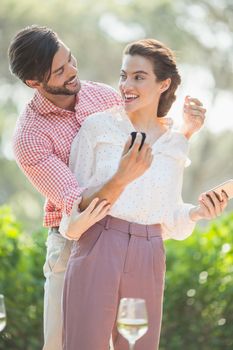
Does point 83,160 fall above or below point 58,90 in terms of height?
below

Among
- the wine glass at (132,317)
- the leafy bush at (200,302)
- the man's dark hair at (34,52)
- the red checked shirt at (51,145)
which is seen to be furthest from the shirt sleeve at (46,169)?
the leafy bush at (200,302)

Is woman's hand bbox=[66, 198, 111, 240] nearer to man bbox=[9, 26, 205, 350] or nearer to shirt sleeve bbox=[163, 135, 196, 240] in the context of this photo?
man bbox=[9, 26, 205, 350]

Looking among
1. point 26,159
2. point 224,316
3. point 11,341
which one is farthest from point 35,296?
point 26,159

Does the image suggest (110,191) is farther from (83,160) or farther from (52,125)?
(52,125)

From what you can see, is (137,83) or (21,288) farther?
(21,288)

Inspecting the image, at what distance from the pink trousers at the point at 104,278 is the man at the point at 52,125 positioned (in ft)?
0.55

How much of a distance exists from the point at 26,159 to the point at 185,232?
2.09 feet

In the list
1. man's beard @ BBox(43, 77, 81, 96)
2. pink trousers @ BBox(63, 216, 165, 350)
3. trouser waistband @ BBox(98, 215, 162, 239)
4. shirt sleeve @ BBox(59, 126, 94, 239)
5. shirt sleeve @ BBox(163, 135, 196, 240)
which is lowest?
pink trousers @ BBox(63, 216, 165, 350)

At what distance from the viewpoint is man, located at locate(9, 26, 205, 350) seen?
10.4 feet

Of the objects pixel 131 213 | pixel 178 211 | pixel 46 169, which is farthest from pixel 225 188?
pixel 46 169

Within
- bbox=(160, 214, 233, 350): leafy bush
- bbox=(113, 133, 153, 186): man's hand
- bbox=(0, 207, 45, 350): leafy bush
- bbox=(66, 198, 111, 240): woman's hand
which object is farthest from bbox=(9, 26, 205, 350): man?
bbox=(160, 214, 233, 350): leafy bush

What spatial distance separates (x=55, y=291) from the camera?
3328 millimetres

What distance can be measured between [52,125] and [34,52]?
277mm

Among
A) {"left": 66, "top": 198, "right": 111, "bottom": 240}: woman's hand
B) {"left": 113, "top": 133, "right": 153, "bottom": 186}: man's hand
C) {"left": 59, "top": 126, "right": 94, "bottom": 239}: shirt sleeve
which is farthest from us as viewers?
{"left": 59, "top": 126, "right": 94, "bottom": 239}: shirt sleeve
